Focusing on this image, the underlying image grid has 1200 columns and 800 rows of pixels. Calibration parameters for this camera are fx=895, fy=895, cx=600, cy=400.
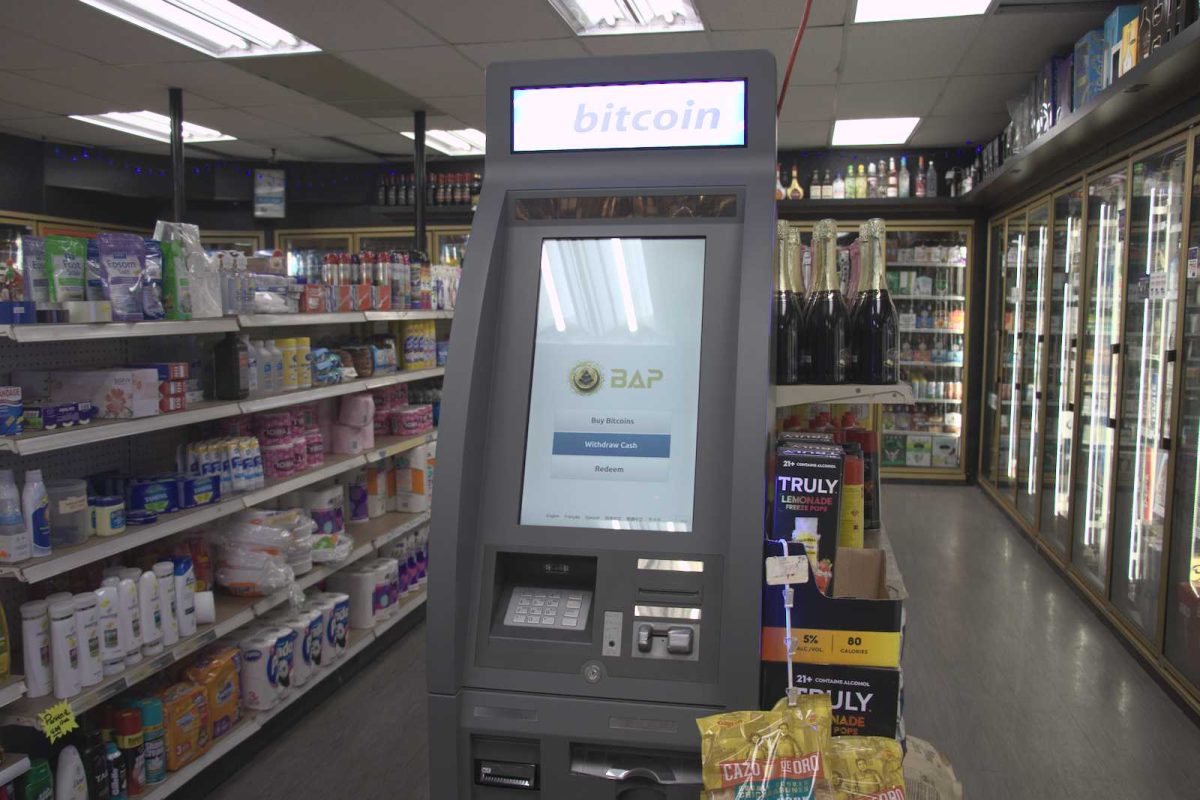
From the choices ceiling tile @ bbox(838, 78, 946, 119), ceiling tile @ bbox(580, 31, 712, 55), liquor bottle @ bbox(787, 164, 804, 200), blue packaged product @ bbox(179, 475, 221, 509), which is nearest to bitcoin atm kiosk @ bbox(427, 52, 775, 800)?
blue packaged product @ bbox(179, 475, 221, 509)

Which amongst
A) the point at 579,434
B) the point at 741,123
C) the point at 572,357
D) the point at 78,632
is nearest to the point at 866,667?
the point at 579,434

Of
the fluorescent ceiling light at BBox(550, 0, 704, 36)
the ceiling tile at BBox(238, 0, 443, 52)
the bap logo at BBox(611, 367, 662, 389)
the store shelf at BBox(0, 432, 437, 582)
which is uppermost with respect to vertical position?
the fluorescent ceiling light at BBox(550, 0, 704, 36)

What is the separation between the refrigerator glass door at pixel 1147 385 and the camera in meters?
4.05

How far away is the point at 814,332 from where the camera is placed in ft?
7.26

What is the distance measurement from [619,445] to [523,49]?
426cm

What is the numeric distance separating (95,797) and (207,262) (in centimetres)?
185

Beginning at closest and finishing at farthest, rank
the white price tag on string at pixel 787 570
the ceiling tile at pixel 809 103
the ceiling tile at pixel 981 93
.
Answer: the white price tag on string at pixel 787 570
the ceiling tile at pixel 981 93
the ceiling tile at pixel 809 103

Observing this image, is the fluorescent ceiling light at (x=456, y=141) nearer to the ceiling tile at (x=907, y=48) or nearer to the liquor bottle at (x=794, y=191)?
the liquor bottle at (x=794, y=191)

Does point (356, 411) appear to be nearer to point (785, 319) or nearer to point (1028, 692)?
point (785, 319)

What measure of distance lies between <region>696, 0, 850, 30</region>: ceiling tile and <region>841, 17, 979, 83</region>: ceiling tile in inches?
12.3

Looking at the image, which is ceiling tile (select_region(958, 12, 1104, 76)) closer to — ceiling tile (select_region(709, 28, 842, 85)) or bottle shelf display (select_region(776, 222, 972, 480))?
ceiling tile (select_region(709, 28, 842, 85))

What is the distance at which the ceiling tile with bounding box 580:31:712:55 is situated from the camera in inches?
201

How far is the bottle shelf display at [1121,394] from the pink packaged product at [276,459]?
389cm

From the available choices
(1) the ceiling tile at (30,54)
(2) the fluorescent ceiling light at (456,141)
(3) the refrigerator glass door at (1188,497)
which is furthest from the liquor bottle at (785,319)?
(2) the fluorescent ceiling light at (456,141)
